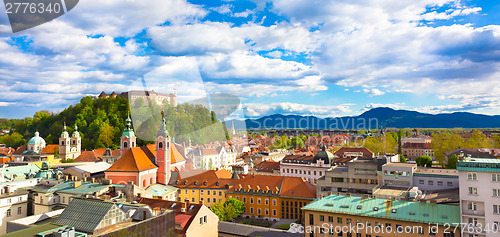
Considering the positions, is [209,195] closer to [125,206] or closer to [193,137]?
[125,206]

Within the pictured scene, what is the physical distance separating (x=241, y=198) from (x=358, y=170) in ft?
48.4

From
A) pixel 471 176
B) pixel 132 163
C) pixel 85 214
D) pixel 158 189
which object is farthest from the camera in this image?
pixel 158 189

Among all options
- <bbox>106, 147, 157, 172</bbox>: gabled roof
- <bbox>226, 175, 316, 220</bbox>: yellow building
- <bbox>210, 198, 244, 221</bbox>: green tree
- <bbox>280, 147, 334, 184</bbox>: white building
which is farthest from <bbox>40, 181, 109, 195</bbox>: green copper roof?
<bbox>280, 147, 334, 184</bbox>: white building

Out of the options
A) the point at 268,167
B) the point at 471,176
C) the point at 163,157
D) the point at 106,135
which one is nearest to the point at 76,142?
the point at 106,135

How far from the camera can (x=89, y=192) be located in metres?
32.9

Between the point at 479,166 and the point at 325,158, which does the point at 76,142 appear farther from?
the point at 479,166

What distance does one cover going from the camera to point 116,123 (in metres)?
81.3

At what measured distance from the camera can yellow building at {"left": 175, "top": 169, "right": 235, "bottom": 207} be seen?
43.2 meters

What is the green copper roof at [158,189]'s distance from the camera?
39.1m

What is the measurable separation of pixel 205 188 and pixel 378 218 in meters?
24.8

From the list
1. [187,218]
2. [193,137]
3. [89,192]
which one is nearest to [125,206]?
[187,218]

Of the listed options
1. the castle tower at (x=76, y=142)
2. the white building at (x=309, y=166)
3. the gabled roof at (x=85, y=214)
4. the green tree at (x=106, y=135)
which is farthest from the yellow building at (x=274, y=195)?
the castle tower at (x=76, y=142)

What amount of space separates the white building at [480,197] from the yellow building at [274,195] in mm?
17168

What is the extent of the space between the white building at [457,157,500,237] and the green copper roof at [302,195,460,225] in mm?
830
